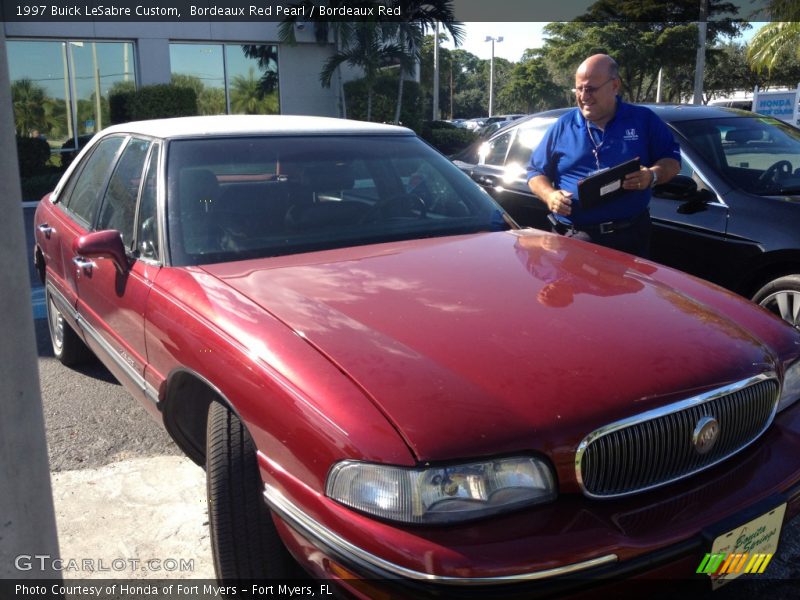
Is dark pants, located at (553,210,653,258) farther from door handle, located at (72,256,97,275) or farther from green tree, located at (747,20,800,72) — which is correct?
green tree, located at (747,20,800,72)

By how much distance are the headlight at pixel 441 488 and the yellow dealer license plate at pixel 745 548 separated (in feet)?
1.67

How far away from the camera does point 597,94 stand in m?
3.86

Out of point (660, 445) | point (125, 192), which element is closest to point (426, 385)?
point (660, 445)

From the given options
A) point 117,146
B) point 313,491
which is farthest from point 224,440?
point 117,146

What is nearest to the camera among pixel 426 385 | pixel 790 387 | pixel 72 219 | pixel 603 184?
pixel 426 385

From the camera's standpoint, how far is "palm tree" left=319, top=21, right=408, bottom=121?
58.7 feet

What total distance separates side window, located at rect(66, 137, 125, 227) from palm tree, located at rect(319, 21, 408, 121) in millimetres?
14610

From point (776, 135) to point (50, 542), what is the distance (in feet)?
15.8

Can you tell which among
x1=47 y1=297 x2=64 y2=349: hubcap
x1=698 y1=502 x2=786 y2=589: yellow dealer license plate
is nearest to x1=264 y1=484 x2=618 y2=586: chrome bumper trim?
x1=698 y1=502 x2=786 y2=589: yellow dealer license plate

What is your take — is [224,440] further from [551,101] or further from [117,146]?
[551,101]

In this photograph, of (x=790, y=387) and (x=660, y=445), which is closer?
(x=660, y=445)

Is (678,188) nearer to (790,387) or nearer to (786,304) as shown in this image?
(786,304)

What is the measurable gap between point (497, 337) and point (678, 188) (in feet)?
8.61

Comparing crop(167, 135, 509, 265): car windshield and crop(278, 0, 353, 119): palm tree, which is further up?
crop(278, 0, 353, 119): palm tree
